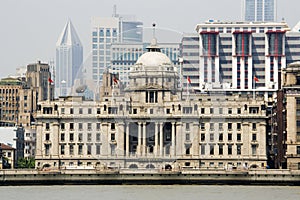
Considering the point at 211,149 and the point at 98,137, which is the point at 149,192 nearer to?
the point at 211,149

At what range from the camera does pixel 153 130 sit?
622 feet

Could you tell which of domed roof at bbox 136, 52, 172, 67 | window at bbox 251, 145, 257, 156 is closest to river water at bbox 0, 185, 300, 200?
window at bbox 251, 145, 257, 156

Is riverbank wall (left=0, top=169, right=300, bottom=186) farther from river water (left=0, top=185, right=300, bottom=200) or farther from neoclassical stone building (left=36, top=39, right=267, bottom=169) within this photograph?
neoclassical stone building (left=36, top=39, right=267, bottom=169)

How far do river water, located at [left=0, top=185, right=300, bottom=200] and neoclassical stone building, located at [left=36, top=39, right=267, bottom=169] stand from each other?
4191cm

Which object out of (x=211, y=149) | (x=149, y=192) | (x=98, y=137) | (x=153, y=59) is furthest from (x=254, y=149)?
(x=149, y=192)

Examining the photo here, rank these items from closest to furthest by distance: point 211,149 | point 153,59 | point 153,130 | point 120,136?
1. point 211,149
2. point 120,136
3. point 153,130
4. point 153,59

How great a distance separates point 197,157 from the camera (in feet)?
609

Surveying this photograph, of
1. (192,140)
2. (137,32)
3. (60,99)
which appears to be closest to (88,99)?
(60,99)

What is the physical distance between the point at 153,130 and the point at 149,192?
58586mm

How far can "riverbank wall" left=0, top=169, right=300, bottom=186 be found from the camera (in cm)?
14488

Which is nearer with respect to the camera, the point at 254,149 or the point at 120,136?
the point at 254,149

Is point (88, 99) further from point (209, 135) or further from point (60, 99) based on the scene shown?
point (209, 135)

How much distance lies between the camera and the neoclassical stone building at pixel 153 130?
184750mm

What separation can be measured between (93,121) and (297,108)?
35.0 m
